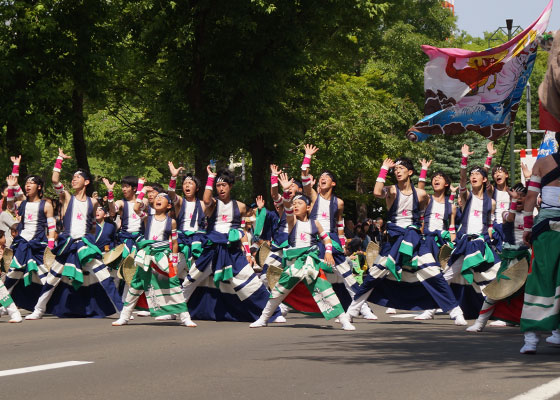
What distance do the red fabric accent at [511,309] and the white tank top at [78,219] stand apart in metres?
6.10

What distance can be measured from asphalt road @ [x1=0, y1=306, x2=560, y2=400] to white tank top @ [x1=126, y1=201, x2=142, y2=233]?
4.56m

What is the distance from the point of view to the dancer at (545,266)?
9391mm

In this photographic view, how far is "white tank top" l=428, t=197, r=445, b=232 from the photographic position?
15.8 m

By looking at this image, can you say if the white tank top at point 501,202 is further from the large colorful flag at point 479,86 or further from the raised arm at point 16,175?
the raised arm at point 16,175

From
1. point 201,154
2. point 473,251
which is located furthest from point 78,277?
point 201,154

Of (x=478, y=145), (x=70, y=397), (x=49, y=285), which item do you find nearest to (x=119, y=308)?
(x=49, y=285)

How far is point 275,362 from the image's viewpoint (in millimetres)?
9180

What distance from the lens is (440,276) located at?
543 inches

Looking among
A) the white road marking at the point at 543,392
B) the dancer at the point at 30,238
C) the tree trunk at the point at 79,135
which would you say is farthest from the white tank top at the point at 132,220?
the white road marking at the point at 543,392

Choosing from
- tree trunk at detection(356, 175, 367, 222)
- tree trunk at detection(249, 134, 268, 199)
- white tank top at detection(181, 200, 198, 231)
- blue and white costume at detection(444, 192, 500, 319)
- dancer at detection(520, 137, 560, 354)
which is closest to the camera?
dancer at detection(520, 137, 560, 354)

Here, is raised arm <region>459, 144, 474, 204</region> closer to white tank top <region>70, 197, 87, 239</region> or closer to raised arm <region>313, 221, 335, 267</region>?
raised arm <region>313, 221, 335, 267</region>

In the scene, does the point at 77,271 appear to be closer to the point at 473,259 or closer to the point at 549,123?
the point at 473,259

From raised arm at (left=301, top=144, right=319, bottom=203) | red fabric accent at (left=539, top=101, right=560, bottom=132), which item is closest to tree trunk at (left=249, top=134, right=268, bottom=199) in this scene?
raised arm at (left=301, top=144, right=319, bottom=203)

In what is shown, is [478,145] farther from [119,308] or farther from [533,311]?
[533,311]
